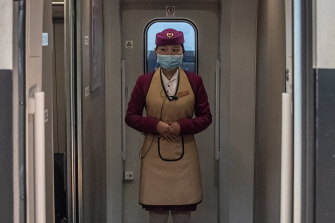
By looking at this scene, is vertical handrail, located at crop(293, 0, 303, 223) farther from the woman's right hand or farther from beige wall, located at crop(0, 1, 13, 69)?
the woman's right hand

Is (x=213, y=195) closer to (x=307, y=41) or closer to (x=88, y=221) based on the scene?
(x=88, y=221)

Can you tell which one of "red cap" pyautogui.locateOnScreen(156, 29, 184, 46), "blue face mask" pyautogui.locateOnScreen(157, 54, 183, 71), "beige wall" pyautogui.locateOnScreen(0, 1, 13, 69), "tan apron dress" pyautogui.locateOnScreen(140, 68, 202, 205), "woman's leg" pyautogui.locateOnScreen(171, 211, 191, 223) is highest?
"red cap" pyautogui.locateOnScreen(156, 29, 184, 46)

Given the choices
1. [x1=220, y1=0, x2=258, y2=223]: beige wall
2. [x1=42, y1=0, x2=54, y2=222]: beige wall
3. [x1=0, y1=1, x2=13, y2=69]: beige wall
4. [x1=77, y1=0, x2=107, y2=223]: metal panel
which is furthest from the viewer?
[x1=220, y1=0, x2=258, y2=223]: beige wall

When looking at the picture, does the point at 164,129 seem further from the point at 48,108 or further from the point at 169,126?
the point at 48,108

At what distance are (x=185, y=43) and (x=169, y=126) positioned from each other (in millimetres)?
1547

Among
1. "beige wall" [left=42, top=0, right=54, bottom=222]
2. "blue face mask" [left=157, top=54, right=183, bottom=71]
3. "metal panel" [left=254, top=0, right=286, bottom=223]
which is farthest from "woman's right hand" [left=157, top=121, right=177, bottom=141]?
"beige wall" [left=42, top=0, right=54, bottom=222]

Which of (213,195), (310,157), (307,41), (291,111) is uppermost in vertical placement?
(307,41)

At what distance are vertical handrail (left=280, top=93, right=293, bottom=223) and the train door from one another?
3.27 m

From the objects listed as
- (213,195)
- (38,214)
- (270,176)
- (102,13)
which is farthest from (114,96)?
(38,214)

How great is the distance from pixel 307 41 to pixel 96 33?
2.70m

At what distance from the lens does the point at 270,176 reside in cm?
370

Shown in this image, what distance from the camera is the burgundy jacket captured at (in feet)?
13.0

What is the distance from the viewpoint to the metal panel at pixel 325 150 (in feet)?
6.24

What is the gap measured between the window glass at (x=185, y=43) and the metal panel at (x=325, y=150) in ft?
11.2
